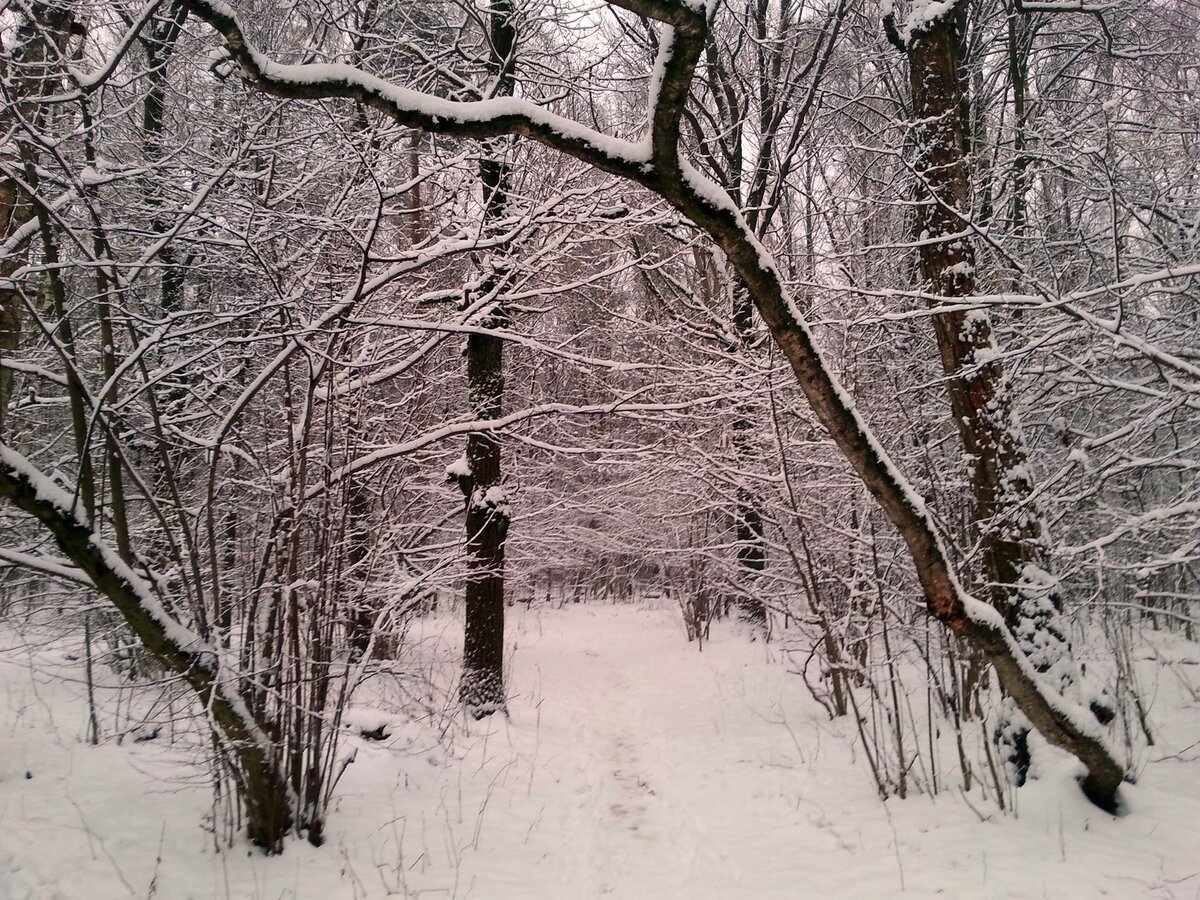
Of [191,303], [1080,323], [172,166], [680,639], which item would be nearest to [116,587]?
[172,166]

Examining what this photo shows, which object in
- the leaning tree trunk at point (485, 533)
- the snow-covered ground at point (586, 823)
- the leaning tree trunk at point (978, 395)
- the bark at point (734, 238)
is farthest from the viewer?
the leaning tree trunk at point (485, 533)

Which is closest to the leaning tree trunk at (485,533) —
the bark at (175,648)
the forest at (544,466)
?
the forest at (544,466)

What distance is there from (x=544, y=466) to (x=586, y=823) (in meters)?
4.15

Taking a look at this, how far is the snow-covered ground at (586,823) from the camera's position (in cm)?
332

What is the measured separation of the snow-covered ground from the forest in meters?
0.03

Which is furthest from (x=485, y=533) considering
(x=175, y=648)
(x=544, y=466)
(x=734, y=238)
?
(x=734, y=238)

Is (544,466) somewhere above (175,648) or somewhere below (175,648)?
above

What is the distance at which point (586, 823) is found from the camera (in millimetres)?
4637

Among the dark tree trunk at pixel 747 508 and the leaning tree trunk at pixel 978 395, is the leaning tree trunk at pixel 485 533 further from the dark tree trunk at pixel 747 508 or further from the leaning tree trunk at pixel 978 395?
the leaning tree trunk at pixel 978 395

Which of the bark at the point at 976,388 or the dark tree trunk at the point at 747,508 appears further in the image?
the dark tree trunk at the point at 747,508

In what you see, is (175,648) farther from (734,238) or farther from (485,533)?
(485,533)

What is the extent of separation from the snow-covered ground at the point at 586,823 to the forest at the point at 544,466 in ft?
0.11

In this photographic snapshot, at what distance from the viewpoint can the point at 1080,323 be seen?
355cm

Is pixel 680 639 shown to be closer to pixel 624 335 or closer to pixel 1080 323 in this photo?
pixel 624 335
